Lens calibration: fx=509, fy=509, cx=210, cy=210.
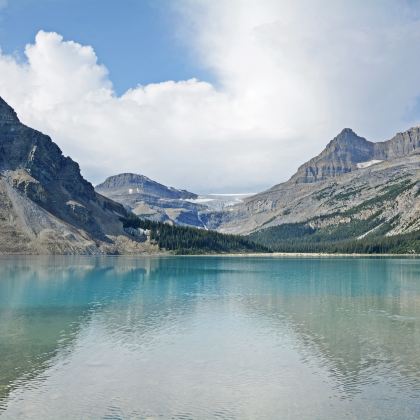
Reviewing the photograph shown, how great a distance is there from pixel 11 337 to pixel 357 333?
33.1m

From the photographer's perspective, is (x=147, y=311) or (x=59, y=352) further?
(x=147, y=311)

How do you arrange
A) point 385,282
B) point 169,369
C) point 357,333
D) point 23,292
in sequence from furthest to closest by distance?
1. point 385,282
2. point 23,292
3. point 357,333
4. point 169,369

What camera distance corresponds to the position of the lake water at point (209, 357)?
29.0 meters

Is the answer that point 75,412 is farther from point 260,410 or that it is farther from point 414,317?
point 414,317

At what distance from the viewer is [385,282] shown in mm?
108375

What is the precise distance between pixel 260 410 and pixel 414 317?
3785cm

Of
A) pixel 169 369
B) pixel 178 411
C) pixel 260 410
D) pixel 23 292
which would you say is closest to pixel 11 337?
pixel 169 369

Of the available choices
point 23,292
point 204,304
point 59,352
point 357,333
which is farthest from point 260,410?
point 23,292

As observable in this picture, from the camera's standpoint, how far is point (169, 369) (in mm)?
36938

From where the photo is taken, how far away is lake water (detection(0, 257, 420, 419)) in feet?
95.2

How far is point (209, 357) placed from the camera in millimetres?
40719

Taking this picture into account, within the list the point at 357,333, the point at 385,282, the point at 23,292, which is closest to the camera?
the point at 357,333

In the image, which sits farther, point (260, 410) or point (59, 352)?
point (59, 352)

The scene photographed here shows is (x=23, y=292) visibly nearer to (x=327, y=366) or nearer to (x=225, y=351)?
(x=225, y=351)
